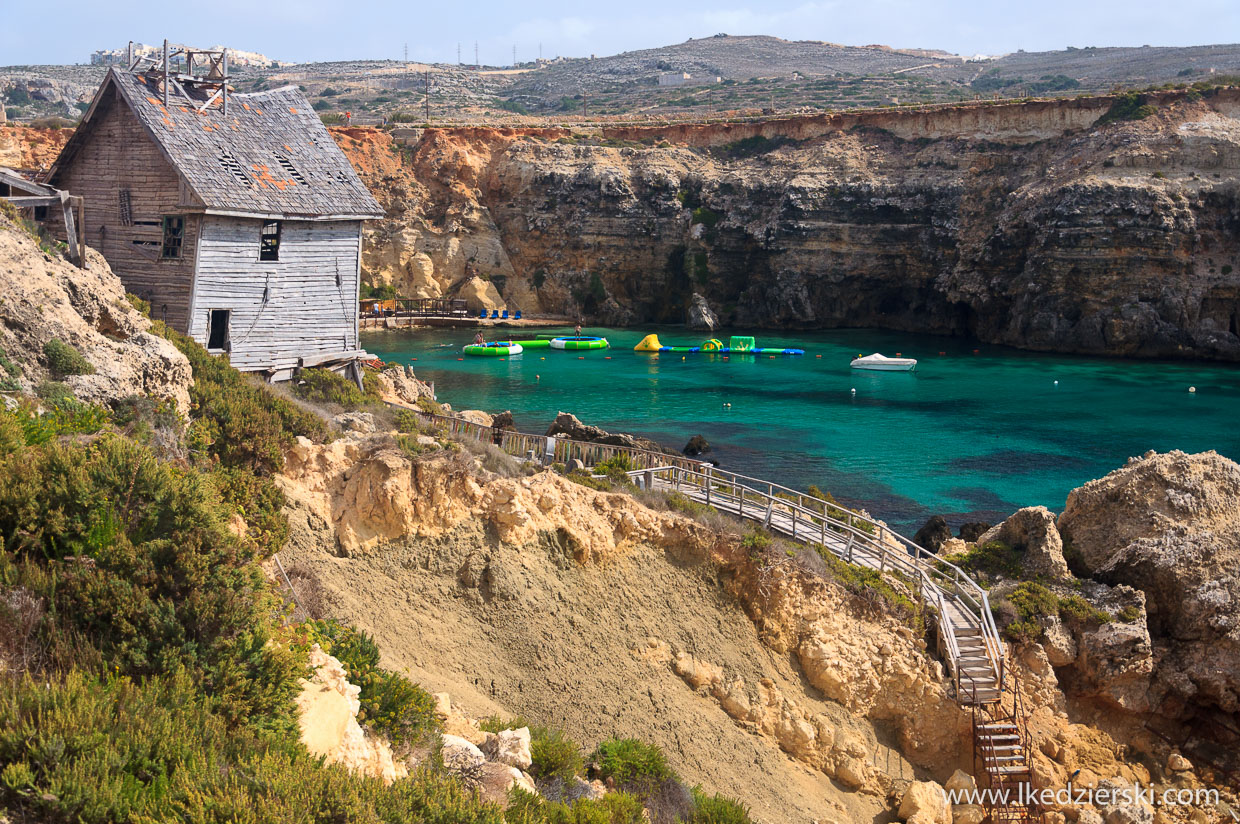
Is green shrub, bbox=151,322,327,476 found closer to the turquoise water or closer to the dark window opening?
the dark window opening

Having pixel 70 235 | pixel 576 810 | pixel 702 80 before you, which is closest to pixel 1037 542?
pixel 576 810

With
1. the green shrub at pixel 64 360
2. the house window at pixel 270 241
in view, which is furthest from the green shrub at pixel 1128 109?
the green shrub at pixel 64 360

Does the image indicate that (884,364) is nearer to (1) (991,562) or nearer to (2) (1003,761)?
(1) (991,562)

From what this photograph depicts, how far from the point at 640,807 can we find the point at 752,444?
29420mm

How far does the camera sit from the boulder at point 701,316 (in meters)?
75.6

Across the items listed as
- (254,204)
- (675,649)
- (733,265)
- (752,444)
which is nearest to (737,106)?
(733,265)

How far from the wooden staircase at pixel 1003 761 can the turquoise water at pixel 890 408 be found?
1269cm

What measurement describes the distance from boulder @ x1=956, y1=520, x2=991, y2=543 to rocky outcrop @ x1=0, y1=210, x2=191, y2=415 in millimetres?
20785

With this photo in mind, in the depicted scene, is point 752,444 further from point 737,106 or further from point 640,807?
point 737,106

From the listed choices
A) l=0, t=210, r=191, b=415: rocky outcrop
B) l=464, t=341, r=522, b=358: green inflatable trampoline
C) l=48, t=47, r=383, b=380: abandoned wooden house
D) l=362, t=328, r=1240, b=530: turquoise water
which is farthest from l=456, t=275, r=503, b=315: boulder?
l=0, t=210, r=191, b=415: rocky outcrop

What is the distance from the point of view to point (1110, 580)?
21406mm

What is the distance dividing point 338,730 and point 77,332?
30.8 ft

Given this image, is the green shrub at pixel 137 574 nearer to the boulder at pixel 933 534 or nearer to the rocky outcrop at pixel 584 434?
the rocky outcrop at pixel 584 434

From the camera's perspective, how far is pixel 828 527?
21.2 meters
